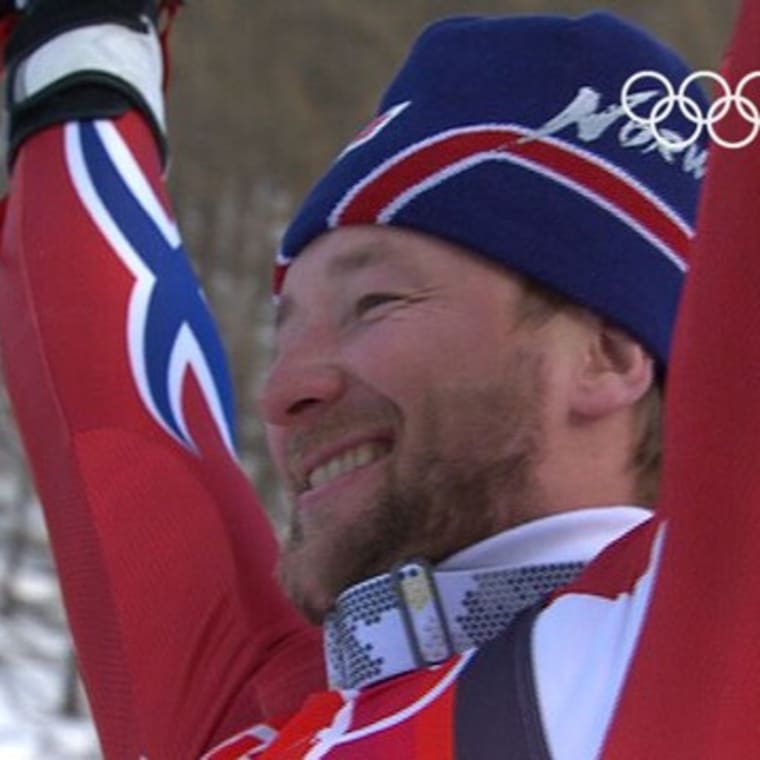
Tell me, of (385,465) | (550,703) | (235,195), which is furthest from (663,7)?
(550,703)

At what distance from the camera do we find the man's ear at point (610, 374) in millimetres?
1158

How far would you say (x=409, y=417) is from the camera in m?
1.13

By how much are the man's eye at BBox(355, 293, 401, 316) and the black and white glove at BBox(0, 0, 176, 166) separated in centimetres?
45

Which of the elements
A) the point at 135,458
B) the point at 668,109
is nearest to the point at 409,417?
the point at 668,109

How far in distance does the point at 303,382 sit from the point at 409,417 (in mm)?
75

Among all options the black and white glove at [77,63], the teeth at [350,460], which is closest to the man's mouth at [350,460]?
the teeth at [350,460]

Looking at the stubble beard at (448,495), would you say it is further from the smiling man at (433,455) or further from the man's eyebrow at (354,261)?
the man's eyebrow at (354,261)

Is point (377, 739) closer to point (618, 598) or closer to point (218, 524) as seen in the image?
point (618, 598)

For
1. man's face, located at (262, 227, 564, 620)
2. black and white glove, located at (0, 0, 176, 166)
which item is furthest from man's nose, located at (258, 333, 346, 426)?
black and white glove, located at (0, 0, 176, 166)

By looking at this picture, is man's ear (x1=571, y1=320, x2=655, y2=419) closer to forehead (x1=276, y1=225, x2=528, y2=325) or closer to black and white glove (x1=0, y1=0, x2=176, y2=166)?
forehead (x1=276, y1=225, x2=528, y2=325)

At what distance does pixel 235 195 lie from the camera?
16.0 feet

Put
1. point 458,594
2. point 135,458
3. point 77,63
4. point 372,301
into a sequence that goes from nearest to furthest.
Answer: point 458,594
point 372,301
point 135,458
point 77,63

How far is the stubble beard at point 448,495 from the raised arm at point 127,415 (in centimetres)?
17

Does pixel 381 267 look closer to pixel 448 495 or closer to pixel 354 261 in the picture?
pixel 354 261
